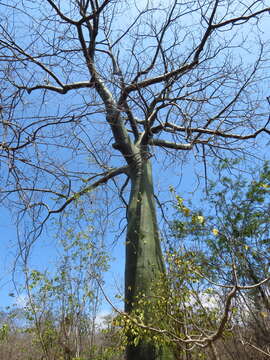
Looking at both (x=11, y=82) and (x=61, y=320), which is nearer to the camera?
(x=11, y=82)

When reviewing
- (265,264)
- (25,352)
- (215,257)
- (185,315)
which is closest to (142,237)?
(215,257)

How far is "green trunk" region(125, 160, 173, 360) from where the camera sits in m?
2.76

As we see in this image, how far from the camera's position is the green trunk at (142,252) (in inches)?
109

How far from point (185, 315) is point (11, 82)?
231 centimetres

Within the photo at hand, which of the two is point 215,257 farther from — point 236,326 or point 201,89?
point 201,89

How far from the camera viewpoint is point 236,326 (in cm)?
237

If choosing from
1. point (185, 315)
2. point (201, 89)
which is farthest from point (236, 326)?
point (201, 89)

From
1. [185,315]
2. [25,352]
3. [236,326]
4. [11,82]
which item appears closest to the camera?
[11,82]

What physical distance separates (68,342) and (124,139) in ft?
8.79

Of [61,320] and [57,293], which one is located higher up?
[57,293]

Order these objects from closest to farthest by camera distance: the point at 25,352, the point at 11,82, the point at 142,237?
the point at 11,82
the point at 142,237
the point at 25,352

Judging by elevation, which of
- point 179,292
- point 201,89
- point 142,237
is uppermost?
point 201,89

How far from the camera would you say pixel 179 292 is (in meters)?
2.64

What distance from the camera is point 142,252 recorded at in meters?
3.27
